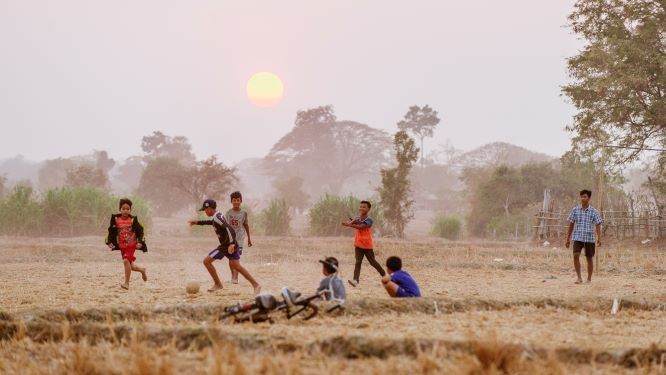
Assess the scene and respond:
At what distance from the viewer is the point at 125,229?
34.2ft

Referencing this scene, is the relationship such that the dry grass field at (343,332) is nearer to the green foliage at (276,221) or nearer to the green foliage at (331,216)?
the green foliage at (331,216)

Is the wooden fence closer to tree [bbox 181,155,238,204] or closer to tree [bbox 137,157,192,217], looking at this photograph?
tree [bbox 181,155,238,204]

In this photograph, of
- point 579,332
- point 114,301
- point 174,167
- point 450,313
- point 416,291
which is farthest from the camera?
point 174,167

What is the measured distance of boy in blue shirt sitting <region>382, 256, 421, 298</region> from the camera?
8.09 meters

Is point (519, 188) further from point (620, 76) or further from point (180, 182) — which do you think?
point (180, 182)

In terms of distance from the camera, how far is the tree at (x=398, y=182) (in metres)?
28.6

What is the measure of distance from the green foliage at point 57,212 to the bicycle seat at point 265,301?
2382cm

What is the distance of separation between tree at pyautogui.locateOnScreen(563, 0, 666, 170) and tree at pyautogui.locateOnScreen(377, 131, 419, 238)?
6.89 metres

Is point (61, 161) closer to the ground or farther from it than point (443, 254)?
farther from it

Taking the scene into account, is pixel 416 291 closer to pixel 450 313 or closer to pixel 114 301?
pixel 450 313

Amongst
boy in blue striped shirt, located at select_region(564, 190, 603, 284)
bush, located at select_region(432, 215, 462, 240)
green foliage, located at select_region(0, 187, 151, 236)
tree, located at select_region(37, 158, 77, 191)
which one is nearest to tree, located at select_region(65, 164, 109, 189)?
green foliage, located at select_region(0, 187, 151, 236)

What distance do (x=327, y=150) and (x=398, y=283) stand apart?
75.8 metres

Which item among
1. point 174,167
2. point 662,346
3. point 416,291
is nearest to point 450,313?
point 416,291

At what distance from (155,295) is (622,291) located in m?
7.82
